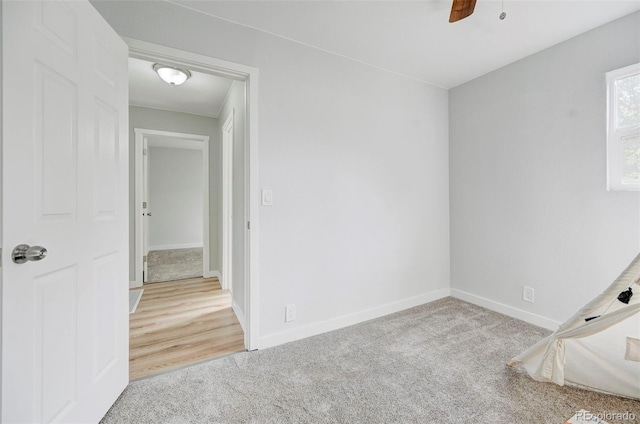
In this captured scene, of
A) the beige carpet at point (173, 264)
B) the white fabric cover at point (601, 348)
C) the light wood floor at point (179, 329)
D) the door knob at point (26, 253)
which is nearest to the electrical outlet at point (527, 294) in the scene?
the white fabric cover at point (601, 348)

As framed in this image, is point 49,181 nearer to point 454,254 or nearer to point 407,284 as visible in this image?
point 407,284

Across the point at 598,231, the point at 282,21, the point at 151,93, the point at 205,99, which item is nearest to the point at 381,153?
the point at 282,21

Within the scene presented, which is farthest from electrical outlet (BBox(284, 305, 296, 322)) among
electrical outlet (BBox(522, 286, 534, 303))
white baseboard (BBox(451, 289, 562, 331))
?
electrical outlet (BBox(522, 286, 534, 303))

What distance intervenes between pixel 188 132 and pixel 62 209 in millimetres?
3011

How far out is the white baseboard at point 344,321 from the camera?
2123 mm

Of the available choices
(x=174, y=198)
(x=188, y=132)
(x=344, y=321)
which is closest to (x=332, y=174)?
(x=344, y=321)

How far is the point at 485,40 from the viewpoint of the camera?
7.25ft

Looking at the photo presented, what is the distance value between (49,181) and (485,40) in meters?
2.98

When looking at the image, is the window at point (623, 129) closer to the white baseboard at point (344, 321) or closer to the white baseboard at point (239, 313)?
the white baseboard at point (344, 321)

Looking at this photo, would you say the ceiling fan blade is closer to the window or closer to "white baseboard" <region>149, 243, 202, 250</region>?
the window

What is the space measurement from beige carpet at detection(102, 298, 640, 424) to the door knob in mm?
970

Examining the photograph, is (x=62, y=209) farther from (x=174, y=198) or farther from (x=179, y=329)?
(x=174, y=198)

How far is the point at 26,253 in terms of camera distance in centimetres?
99
